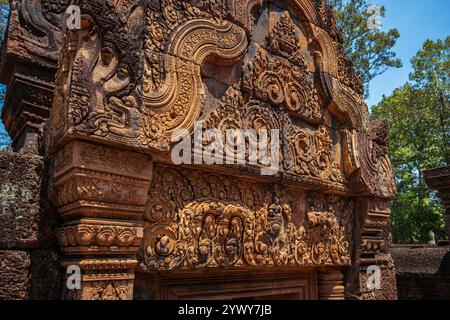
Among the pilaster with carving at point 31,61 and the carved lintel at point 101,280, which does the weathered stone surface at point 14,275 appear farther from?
the pilaster with carving at point 31,61

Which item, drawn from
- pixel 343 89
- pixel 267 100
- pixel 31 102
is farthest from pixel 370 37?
pixel 31 102

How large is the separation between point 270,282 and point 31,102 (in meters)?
2.36

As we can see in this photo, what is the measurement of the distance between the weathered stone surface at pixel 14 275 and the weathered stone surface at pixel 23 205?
51 mm

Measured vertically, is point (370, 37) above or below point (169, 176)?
above

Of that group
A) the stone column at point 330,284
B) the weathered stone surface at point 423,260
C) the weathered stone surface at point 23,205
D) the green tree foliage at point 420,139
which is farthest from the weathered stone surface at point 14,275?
the green tree foliage at point 420,139

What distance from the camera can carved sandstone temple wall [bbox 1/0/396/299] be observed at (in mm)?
1905

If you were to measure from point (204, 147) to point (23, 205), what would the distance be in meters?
1.08

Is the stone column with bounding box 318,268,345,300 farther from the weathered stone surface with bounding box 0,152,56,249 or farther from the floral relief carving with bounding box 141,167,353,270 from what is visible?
the weathered stone surface with bounding box 0,152,56,249

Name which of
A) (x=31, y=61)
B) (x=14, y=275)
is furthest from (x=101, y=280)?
(x=31, y=61)

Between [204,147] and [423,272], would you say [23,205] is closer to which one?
[204,147]

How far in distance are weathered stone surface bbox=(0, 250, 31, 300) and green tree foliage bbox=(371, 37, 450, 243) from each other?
16888 millimetres

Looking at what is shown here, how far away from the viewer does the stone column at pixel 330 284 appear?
3.37 m
